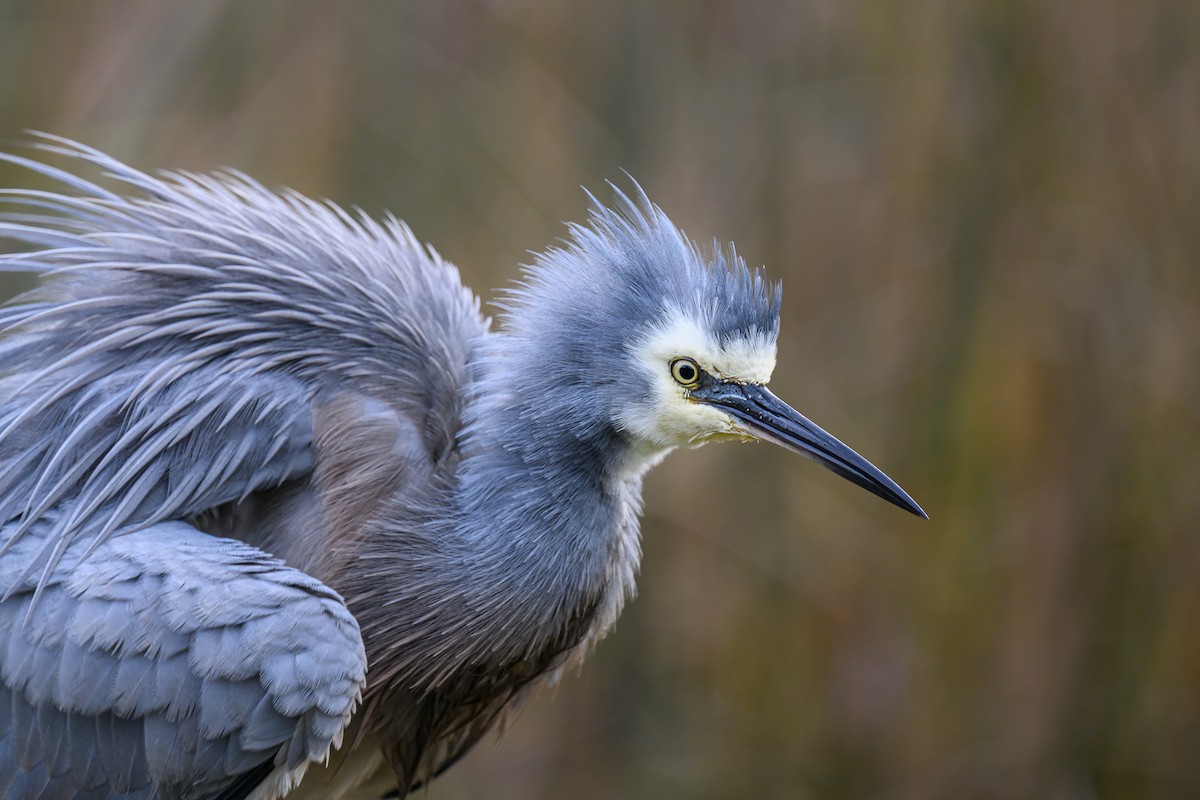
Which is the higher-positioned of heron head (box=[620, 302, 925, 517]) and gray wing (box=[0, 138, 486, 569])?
heron head (box=[620, 302, 925, 517])

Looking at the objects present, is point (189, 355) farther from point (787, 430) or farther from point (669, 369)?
point (787, 430)

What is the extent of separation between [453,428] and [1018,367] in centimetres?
266

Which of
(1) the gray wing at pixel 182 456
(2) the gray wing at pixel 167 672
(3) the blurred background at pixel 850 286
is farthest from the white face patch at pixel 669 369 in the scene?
(3) the blurred background at pixel 850 286

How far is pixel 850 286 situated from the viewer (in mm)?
4699

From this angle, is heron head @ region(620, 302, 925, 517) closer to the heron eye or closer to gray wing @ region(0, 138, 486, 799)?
the heron eye

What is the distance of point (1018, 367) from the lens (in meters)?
4.50

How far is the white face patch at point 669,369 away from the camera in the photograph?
2367 mm

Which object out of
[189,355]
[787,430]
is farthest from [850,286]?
[189,355]

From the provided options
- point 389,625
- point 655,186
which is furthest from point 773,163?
point 389,625

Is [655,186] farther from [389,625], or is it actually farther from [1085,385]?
[389,625]

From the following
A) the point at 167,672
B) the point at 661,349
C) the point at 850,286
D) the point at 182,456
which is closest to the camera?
the point at 167,672

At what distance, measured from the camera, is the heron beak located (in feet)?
7.91

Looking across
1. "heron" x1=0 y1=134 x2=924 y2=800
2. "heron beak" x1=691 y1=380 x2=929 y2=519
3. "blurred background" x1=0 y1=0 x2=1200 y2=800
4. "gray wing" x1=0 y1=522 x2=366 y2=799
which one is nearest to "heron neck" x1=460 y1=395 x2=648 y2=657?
"heron" x1=0 y1=134 x2=924 y2=800

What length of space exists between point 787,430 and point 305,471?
1029 mm
